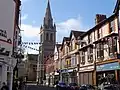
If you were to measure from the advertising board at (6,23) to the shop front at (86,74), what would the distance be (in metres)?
18.8

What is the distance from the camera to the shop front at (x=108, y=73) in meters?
34.4

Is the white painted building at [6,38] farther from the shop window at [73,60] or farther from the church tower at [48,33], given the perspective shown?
the church tower at [48,33]

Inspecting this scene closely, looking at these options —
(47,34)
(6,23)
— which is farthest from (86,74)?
(47,34)

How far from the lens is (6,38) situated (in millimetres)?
27688

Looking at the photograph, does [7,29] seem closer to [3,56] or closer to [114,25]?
Result: [3,56]

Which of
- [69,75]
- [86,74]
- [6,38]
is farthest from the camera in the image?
[69,75]

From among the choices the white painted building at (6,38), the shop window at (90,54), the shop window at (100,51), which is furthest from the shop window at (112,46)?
the white painted building at (6,38)

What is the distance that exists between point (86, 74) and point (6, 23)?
22777 mm

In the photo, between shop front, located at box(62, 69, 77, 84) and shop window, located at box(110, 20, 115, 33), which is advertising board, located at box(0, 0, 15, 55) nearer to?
shop window, located at box(110, 20, 115, 33)

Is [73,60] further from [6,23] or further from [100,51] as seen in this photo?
[6,23]

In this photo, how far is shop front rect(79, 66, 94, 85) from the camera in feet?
144

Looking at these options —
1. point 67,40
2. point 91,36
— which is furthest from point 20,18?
point 67,40

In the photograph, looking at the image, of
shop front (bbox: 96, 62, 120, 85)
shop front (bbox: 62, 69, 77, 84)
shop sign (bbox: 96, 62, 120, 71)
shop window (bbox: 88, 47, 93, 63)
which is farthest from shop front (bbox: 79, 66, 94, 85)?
shop front (bbox: 62, 69, 77, 84)

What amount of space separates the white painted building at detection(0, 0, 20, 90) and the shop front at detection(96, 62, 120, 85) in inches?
530
